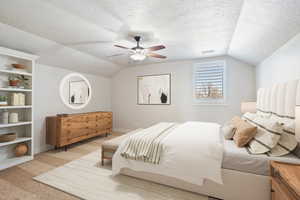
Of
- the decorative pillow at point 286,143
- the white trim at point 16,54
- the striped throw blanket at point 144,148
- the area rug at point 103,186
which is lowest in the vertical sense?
the area rug at point 103,186

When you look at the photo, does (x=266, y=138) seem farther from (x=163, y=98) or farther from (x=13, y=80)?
(x=13, y=80)

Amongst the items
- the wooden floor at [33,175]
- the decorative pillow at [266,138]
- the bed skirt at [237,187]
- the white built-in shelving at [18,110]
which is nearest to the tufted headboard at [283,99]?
the decorative pillow at [266,138]

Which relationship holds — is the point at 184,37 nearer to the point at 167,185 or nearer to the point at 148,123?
the point at 167,185

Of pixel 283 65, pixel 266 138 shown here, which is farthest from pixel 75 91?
pixel 283 65

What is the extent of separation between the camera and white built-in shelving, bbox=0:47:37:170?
255cm

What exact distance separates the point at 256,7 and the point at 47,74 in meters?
4.43

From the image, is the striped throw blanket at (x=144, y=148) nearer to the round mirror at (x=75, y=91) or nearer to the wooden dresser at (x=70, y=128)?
the wooden dresser at (x=70, y=128)

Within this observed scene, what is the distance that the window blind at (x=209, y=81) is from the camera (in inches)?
158

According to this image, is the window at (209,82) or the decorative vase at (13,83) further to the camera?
the window at (209,82)

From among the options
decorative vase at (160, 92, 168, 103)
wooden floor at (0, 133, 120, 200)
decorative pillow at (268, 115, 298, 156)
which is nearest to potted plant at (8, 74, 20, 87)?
wooden floor at (0, 133, 120, 200)

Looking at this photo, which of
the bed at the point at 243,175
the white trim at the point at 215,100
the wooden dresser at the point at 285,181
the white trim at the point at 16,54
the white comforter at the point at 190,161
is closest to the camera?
the wooden dresser at the point at 285,181

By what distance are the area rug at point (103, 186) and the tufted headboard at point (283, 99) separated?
1679 mm

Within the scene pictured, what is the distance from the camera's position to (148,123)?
4.90 metres

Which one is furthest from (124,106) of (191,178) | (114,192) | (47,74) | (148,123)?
(191,178)
